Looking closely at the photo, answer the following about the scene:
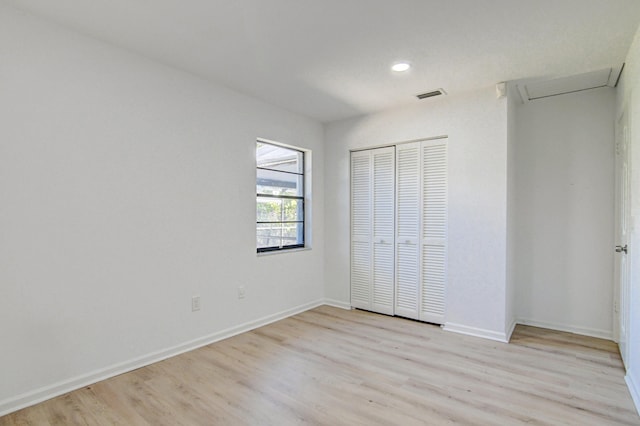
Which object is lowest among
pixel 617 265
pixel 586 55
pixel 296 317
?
pixel 296 317

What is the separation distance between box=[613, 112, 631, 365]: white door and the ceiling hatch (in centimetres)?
38

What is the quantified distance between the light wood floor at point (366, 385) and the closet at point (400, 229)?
59 centimetres

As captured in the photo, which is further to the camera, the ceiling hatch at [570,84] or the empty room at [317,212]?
the ceiling hatch at [570,84]

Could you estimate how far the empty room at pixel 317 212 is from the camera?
2.11 m

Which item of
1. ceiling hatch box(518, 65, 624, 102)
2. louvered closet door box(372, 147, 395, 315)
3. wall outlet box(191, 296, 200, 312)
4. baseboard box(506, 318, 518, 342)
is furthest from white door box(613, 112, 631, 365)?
wall outlet box(191, 296, 200, 312)

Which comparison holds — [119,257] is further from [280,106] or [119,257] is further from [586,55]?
[586,55]

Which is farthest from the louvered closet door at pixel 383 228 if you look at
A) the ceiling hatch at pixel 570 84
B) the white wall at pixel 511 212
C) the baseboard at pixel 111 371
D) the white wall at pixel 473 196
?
the ceiling hatch at pixel 570 84

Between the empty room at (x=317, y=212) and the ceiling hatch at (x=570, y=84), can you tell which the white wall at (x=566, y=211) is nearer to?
the empty room at (x=317, y=212)

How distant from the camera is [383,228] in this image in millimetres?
4090

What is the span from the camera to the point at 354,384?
241cm

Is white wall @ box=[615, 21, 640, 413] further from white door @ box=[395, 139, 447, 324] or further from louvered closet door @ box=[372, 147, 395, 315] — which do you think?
louvered closet door @ box=[372, 147, 395, 315]

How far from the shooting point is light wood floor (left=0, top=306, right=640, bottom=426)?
79.7 inches

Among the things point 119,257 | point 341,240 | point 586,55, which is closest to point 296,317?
point 341,240

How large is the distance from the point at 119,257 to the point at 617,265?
4.27m
